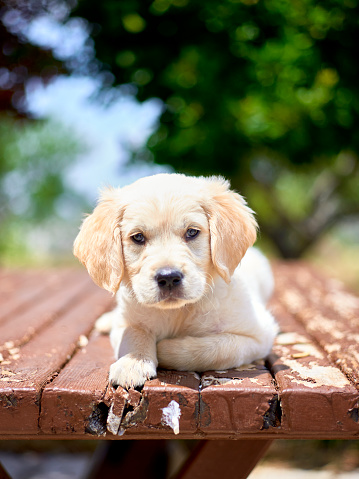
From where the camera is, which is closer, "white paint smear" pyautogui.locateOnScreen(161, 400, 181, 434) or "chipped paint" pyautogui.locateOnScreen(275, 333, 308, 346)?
"white paint smear" pyautogui.locateOnScreen(161, 400, 181, 434)

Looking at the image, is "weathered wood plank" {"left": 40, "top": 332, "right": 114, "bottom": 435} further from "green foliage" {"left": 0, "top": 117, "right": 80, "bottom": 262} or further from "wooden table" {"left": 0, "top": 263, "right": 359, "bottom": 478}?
"green foliage" {"left": 0, "top": 117, "right": 80, "bottom": 262}

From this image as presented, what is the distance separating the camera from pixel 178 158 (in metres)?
7.00

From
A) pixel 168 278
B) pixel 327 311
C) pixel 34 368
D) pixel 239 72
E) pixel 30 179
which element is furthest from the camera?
pixel 30 179

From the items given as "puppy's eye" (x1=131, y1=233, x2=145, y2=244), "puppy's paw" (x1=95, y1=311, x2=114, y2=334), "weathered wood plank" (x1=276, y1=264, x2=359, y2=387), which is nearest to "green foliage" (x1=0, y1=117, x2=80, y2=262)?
"weathered wood plank" (x1=276, y1=264, x2=359, y2=387)

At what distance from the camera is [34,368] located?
2.35 m

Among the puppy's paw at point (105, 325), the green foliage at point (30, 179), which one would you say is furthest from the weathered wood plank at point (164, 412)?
the green foliage at point (30, 179)

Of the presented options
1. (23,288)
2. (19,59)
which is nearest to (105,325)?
(23,288)

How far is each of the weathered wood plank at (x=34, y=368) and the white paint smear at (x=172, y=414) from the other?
20.6 inches

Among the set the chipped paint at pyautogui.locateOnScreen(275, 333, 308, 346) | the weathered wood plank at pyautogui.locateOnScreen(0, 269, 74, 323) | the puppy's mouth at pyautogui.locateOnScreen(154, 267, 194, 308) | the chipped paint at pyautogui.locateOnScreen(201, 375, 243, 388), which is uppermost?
the puppy's mouth at pyautogui.locateOnScreen(154, 267, 194, 308)

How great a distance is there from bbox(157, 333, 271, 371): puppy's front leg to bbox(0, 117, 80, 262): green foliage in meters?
10.1

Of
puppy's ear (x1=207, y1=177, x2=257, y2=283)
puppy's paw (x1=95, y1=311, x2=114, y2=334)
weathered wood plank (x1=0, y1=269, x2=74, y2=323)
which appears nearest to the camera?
puppy's ear (x1=207, y1=177, x2=257, y2=283)

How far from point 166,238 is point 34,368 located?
925mm

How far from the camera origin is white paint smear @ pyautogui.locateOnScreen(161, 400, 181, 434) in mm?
1979

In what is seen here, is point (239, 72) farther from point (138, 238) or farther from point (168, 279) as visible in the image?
point (168, 279)
